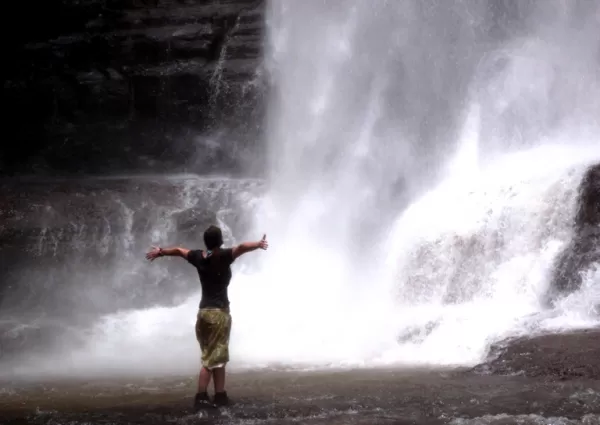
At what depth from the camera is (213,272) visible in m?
5.22

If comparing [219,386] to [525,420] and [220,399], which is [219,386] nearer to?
[220,399]

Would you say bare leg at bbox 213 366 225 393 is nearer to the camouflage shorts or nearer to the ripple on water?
the camouflage shorts

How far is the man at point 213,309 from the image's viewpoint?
5191mm

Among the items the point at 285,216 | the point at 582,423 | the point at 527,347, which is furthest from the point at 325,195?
the point at 582,423

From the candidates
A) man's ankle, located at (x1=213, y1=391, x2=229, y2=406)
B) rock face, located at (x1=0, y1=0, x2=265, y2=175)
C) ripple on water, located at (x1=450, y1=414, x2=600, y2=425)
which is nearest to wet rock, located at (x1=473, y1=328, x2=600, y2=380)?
ripple on water, located at (x1=450, y1=414, x2=600, y2=425)

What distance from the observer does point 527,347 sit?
7008 mm

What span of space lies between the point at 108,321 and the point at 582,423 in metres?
9.57

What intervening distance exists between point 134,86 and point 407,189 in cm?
777

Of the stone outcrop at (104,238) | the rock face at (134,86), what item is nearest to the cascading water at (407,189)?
the stone outcrop at (104,238)

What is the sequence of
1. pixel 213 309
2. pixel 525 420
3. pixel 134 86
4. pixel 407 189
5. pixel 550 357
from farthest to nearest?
pixel 134 86 < pixel 407 189 < pixel 550 357 < pixel 213 309 < pixel 525 420

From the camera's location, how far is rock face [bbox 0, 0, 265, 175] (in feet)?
60.0

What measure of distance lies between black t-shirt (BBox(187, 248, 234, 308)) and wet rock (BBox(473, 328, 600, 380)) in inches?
108

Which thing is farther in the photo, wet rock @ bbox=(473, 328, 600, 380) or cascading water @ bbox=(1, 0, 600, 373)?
cascading water @ bbox=(1, 0, 600, 373)

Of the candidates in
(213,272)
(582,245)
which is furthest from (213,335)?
(582,245)
